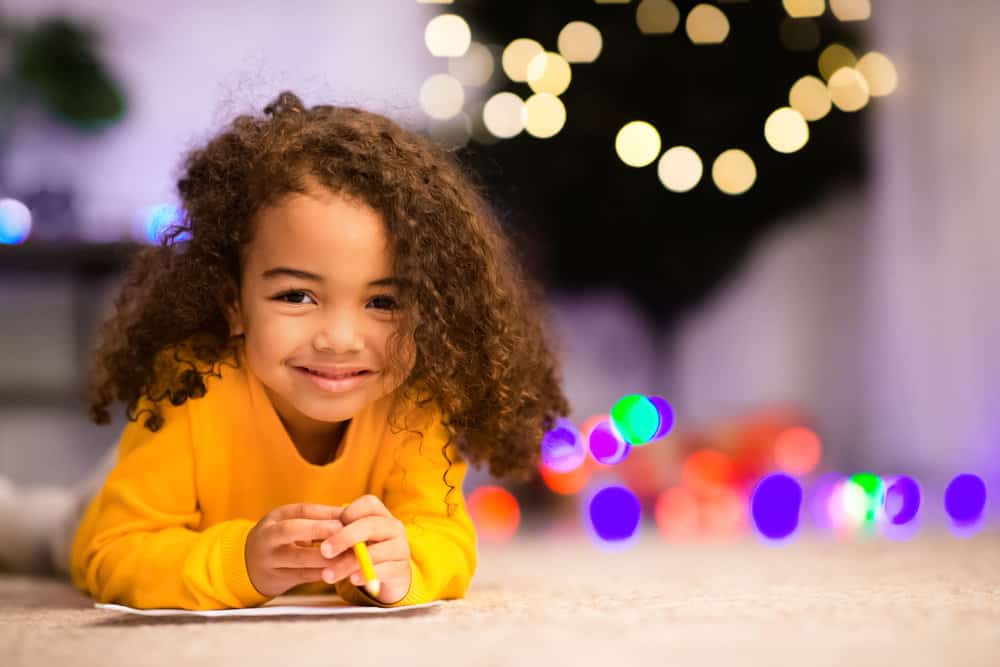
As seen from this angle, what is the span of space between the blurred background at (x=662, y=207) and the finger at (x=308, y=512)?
3.88 ft

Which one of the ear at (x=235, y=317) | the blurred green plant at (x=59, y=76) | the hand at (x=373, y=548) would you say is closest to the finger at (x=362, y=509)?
the hand at (x=373, y=548)

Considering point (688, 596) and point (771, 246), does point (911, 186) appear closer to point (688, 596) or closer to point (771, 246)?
point (771, 246)

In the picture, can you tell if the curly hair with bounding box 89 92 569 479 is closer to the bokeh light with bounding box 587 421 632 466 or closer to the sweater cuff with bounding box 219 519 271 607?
the sweater cuff with bounding box 219 519 271 607

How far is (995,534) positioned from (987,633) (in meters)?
1.03

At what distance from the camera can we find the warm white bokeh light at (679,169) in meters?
2.56

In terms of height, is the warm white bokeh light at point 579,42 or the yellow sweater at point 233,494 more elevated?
the warm white bokeh light at point 579,42

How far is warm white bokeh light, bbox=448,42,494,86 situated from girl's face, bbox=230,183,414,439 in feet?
4.93

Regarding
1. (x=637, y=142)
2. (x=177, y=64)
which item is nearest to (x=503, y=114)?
(x=637, y=142)

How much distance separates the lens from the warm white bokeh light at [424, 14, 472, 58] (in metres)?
2.54

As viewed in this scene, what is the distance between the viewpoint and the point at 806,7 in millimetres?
2342

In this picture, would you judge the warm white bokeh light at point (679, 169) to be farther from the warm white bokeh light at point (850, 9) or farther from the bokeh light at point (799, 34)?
the warm white bokeh light at point (850, 9)

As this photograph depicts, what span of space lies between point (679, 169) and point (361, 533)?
188 centimetres

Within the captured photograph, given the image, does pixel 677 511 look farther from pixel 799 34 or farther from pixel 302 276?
pixel 302 276

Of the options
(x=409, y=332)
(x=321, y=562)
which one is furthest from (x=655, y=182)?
(x=321, y=562)
